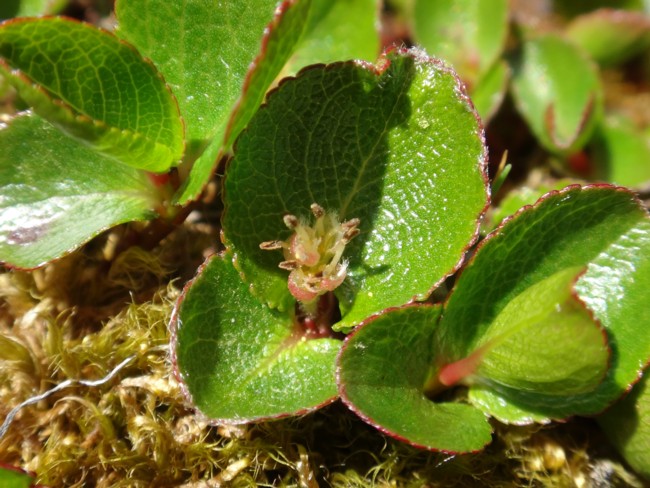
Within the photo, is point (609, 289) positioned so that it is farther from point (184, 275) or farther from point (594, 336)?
point (184, 275)

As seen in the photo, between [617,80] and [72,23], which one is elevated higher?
[617,80]

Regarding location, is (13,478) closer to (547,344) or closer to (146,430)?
(146,430)

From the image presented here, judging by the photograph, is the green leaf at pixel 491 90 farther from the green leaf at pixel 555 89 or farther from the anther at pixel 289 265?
the anther at pixel 289 265

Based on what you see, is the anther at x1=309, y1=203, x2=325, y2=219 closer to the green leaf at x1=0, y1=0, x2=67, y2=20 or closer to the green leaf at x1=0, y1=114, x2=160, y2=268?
the green leaf at x1=0, y1=114, x2=160, y2=268

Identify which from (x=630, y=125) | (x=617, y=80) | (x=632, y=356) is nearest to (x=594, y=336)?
(x=632, y=356)

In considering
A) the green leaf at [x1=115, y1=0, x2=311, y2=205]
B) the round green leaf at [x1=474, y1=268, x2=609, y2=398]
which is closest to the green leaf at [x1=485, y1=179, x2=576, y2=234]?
the round green leaf at [x1=474, y1=268, x2=609, y2=398]

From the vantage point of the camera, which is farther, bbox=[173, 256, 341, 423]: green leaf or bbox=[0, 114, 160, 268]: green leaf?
bbox=[0, 114, 160, 268]: green leaf

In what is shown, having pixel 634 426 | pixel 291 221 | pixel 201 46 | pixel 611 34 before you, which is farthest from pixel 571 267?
pixel 611 34
